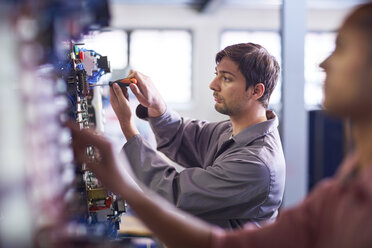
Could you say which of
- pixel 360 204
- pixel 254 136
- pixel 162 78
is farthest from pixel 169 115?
pixel 162 78

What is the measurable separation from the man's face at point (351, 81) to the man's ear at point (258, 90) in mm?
913

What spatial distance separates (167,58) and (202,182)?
5.03 meters

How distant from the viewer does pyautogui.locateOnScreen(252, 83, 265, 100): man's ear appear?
59.6 inches

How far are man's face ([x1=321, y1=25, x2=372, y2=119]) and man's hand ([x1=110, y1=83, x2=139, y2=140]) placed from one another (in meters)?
0.74

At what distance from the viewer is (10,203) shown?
0.49m

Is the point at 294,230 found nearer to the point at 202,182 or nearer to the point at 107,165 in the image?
the point at 107,165

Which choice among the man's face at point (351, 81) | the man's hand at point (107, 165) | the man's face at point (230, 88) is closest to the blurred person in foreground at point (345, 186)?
the man's face at point (351, 81)

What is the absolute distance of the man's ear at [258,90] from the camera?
151 centimetres

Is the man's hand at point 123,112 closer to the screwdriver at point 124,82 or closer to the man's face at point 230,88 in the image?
the screwdriver at point 124,82

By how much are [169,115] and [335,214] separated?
1.01 m

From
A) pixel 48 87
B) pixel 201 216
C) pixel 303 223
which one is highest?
pixel 48 87

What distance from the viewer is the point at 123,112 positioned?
4.14 ft

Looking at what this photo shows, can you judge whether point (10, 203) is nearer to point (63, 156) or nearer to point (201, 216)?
point (63, 156)

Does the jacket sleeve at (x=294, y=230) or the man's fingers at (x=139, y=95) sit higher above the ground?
the man's fingers at (x=139, y=95)
